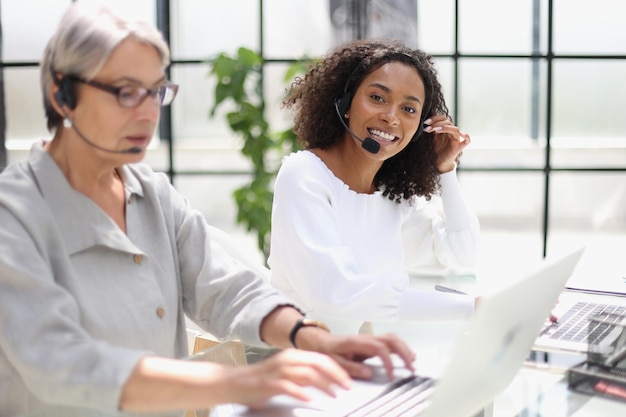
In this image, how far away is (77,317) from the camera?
118cm

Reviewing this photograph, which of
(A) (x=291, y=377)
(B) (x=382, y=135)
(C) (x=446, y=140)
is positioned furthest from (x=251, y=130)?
(A) (x=291, y=377)

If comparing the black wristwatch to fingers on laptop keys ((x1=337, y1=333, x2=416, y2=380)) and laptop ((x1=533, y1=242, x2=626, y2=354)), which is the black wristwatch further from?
laptop ((x1=533, y1=242, x2=626, y2=354))

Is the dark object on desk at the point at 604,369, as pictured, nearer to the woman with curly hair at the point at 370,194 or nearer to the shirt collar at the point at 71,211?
the woman with curly hair at the point at 370,194

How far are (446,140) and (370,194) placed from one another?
281 mm

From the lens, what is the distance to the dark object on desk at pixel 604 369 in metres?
1.45

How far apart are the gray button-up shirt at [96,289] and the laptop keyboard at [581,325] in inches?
25.2

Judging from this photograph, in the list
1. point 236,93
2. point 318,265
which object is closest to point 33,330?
point 318,265

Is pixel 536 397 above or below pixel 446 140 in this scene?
below

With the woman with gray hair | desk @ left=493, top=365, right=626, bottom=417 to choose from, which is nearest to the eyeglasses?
the woman with gray hair

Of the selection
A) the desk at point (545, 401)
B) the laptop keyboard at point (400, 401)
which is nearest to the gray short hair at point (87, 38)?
the laptop keyboard at point (400, 401)

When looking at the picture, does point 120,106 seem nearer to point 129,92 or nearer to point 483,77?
point 129,92

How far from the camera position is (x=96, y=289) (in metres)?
1.26

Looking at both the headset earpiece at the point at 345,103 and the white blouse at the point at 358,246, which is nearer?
the white blouse at the point at 358,246

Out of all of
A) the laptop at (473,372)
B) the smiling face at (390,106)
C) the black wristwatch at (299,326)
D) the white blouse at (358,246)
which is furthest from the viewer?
the smiling face at (390,106)
